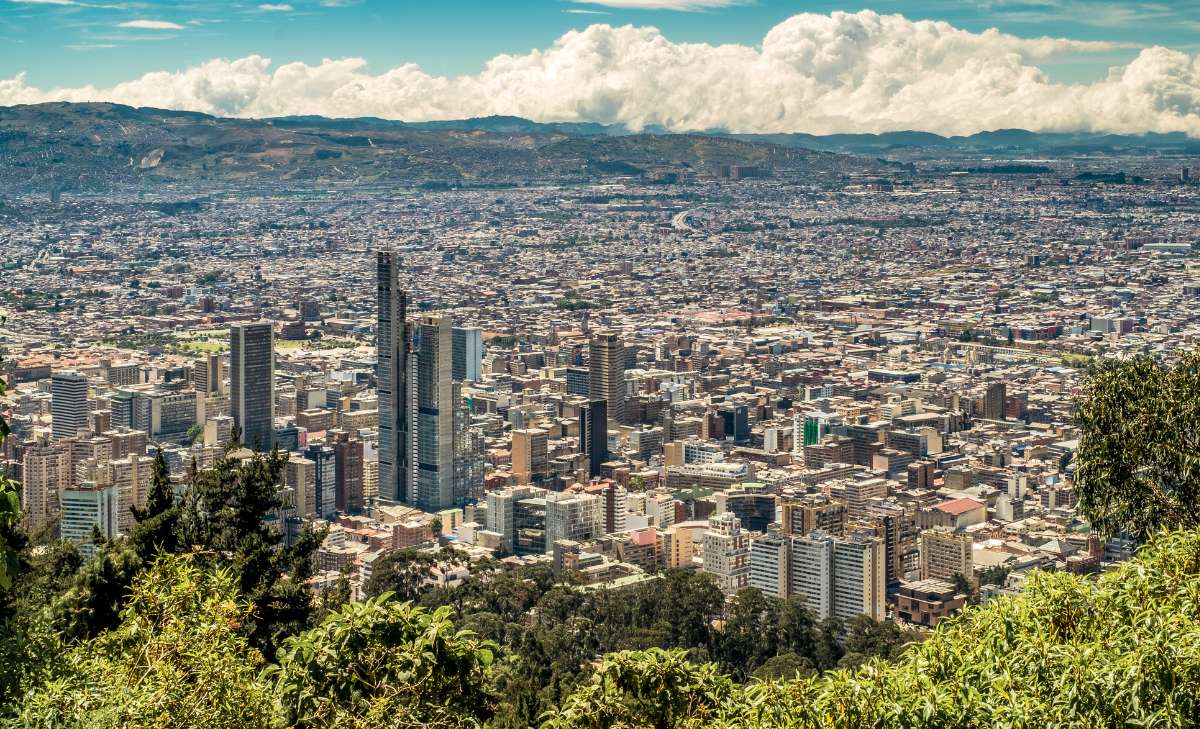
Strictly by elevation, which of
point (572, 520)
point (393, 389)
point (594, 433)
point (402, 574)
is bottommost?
point (572, 520)

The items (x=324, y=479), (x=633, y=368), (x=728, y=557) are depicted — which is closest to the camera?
(x=728, y=557)

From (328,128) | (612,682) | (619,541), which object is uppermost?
(328,128)

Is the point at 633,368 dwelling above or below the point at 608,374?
below

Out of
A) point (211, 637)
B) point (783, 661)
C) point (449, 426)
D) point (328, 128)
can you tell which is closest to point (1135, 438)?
point (211, 637)

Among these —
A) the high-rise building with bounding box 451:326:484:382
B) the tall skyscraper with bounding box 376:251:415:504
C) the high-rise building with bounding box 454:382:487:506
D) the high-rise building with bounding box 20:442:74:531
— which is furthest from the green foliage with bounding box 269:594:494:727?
the high-rise building with bounding box 451:326:484:382

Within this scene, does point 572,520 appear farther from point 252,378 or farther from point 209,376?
point 209,376

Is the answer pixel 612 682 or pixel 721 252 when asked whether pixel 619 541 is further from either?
pixel 721 252

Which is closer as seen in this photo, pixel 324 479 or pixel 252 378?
pixel 324 479

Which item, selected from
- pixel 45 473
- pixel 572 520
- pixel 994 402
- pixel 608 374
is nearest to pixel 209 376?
pixel 608 374
